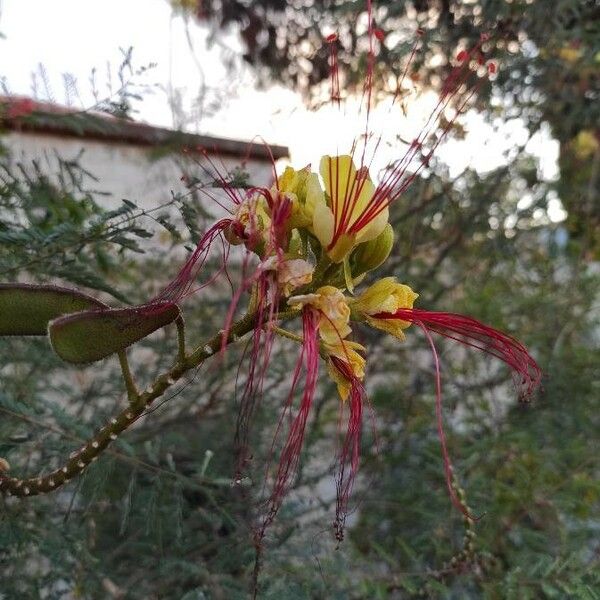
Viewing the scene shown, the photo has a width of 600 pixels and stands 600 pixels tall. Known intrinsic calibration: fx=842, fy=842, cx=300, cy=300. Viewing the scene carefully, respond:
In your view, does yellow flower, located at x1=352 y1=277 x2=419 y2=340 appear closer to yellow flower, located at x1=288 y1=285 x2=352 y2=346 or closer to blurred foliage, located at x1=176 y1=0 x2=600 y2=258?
yellow flower, located at x1=288 y1=285 x2=352 y2=346

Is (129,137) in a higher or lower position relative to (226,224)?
lower

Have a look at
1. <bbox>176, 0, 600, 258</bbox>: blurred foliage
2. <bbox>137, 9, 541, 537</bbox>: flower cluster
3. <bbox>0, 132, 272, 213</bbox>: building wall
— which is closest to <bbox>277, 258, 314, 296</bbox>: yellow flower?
<bbox>137, 9, 541, 537</bbox>: flower cluster

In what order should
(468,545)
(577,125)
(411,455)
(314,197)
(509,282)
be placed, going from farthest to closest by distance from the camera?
(509,282) → (577,125) → (411,455) → (468,545) → (314,197)

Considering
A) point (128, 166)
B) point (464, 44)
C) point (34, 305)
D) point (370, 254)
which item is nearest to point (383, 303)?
point (370, 254)

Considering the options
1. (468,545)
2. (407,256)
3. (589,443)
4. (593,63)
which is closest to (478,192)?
(407,256)

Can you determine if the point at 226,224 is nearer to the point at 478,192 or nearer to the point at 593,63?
the point at 478,192

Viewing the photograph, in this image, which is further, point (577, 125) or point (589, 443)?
point (577, 125)

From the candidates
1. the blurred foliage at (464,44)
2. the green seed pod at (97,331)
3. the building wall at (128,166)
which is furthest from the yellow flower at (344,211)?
the building wall at (128,166)
